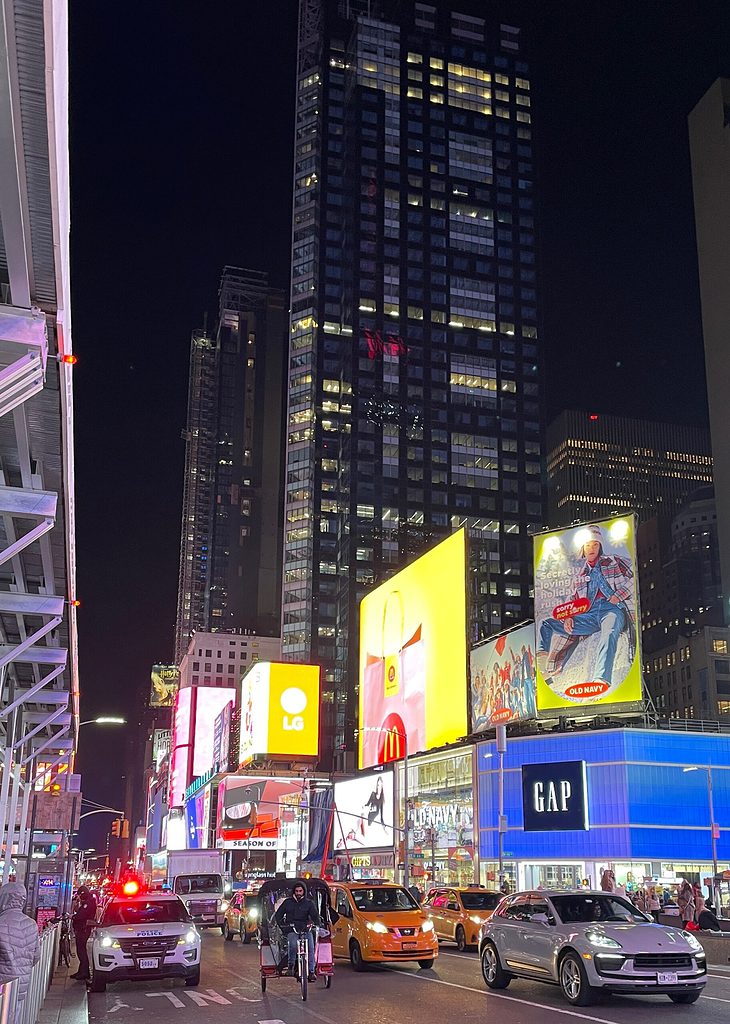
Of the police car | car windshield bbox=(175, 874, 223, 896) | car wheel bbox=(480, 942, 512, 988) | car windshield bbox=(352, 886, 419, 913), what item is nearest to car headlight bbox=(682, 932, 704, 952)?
car wheel bbox=(480, 942, 512, 988)

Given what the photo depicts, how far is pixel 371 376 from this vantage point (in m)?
149

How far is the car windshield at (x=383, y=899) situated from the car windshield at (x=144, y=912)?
391 cm

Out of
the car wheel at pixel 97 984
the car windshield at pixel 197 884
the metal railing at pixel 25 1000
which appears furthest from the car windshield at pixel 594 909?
the car windshield at pixel 197 884

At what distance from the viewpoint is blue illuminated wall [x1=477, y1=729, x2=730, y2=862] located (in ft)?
204

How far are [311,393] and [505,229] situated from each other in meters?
40.9

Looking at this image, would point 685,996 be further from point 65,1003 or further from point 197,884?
point 197,884

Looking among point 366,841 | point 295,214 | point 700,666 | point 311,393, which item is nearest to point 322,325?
point 311,393

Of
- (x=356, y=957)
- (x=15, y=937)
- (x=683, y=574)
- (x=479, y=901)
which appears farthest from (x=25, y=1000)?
(x=683, y=574)

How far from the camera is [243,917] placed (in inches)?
1250

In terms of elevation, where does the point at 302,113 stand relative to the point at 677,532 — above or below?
above

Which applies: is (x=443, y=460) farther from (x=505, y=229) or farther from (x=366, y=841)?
(x=366, y=841)

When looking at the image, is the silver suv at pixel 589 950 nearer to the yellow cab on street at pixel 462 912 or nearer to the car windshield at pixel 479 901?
the yellow cab on street at pixel 462 912

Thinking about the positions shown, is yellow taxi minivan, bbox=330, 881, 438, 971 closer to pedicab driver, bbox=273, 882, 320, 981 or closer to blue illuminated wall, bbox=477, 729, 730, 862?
pedicab driver, bbox=273, 882, 320, 981

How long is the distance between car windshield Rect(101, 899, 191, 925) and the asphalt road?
47.1 inches
